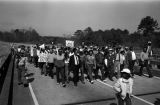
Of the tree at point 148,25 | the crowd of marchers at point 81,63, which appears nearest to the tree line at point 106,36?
the tree at point 148,25

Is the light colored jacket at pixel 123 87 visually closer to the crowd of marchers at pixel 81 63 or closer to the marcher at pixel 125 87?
the marcher at pixel 125 87

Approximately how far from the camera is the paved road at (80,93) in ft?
28.7

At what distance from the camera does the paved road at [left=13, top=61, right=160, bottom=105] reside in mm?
8734

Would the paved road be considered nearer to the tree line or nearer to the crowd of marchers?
the crowd of marchers

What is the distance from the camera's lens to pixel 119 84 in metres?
5.80

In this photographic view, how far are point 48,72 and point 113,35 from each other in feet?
199

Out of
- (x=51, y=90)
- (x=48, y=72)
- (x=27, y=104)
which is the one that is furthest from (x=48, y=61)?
(x=27, y=104)

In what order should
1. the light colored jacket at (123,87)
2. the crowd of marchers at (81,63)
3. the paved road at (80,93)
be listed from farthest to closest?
the crowd of marchers at (81,63)
the paved road at (80,93)
the light colored jacket at (123,87)

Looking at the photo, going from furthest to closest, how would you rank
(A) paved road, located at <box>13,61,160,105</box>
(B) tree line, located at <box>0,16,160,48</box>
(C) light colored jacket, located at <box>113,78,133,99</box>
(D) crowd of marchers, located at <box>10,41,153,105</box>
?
1. (B) tree line, located at <box>0,16,160,48</box>
2. (D) crowd of marchers, located at <box>10,41,153,105</box>
3. (A) paved road, located at <box>13,61,160,105</box>
4. (C) light colored jacket, located at <box>113,78,133,99</box>

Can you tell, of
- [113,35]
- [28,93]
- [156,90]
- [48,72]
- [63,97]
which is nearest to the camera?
[63,97]

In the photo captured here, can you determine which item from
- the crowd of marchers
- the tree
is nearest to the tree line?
the tree

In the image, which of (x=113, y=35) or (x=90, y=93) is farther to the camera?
(x=113, y=35)

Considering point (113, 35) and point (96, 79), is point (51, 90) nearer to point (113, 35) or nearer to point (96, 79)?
point (96, 79)

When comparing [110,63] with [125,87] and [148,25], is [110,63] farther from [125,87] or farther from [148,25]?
[148,25]
